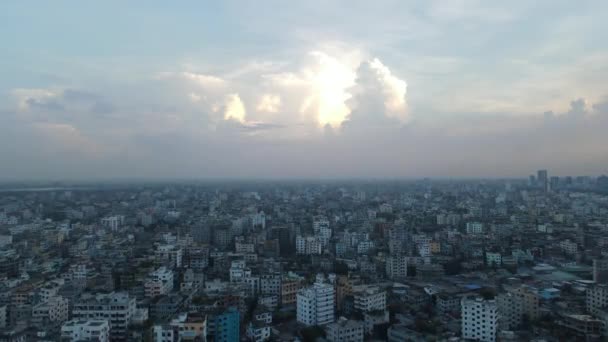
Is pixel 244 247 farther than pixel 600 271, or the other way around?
pixel 244 247

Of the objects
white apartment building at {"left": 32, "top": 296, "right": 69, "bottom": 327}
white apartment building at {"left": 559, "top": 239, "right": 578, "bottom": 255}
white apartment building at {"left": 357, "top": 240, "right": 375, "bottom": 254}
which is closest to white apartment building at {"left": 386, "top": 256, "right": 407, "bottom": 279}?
white apartment building at {"left": 357, "top": 240, "right": 375, "bottom": 254}

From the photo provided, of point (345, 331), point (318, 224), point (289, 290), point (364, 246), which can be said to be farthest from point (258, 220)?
point (345, 331)

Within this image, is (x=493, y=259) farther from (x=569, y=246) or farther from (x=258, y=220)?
(x=258, y=220)

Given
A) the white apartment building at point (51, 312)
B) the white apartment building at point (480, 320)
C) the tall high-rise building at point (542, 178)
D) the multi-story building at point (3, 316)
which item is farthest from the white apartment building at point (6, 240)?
the tall high-rise building at point (542, 178)

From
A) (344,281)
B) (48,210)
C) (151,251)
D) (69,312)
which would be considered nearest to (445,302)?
(344,281)

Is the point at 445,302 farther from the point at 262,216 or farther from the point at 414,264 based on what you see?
the point at 262,216

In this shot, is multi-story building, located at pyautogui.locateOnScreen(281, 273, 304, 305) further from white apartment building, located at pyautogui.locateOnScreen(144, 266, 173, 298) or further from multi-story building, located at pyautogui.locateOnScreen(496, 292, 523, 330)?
multi-story building, located at pyautogui.locateOnScreen(496, 292, 523, 330)
